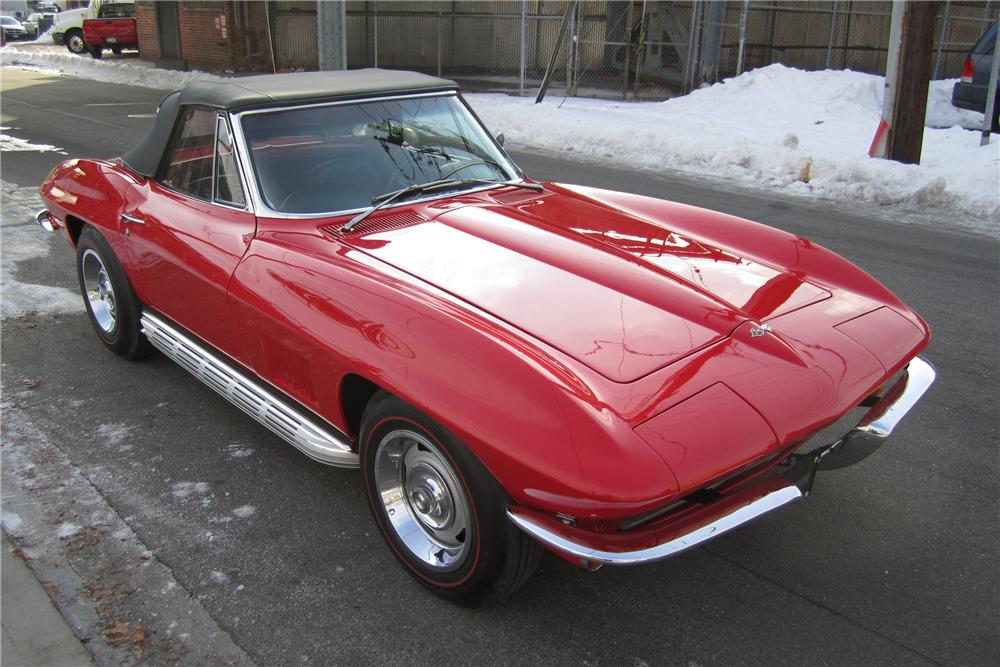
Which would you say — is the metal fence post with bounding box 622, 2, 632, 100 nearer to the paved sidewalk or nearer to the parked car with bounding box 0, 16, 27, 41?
the paved sidewalk

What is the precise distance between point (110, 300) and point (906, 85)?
29.6ft

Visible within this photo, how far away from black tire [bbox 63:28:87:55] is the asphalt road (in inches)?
→ 1201

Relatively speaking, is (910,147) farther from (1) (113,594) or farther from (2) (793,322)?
(1) (113,594)

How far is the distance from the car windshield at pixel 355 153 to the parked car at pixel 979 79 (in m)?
9.79

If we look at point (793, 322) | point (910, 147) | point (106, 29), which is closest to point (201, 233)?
point (793, 322)

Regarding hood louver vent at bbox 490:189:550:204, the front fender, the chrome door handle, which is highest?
hood louver vent at bbox 490:189:550:204

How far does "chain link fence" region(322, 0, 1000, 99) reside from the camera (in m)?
16.6

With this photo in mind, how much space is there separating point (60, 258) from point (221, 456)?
3.54m

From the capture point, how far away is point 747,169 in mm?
10344

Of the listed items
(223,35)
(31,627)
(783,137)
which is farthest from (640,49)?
(31,627)

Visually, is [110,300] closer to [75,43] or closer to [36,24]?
[75,43]

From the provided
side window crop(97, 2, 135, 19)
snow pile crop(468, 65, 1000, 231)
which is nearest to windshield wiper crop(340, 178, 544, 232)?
snow pile crop(468, 65, 1000, 231)

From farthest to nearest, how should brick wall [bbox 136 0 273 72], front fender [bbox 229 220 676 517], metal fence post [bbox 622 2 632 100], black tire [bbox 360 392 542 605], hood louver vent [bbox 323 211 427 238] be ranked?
brick wall [bbox 136 0 273 72] → metal fence post [bbox 622 2 632 100] → hood louver vent [bbox 323 211 427 238] → black tire [bbox 360 392 542 605] → front fender [bbox 229 220 676 517]

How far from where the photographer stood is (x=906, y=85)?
9.69 m
